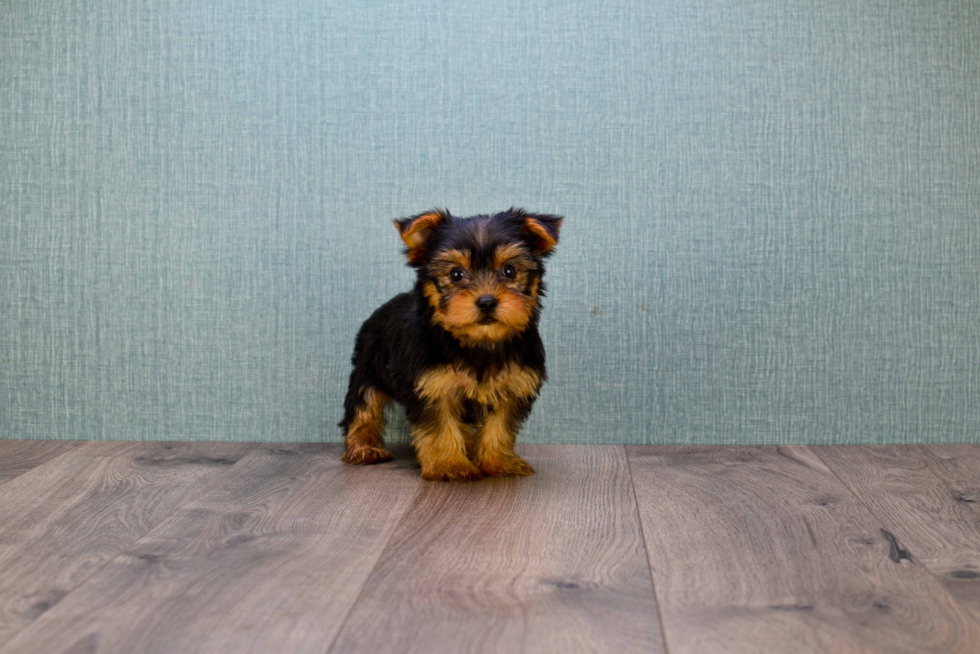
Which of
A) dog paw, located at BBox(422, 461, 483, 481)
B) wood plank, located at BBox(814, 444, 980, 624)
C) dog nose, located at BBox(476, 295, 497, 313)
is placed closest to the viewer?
wood plank, located at BBox(814, 444, 980, 624)

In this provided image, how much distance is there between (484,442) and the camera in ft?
8.42

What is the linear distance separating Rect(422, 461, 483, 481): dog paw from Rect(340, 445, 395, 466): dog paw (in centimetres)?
29

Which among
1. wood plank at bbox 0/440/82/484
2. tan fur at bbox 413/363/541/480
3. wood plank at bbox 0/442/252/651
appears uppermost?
tan fur at bbox 413/363/541/480

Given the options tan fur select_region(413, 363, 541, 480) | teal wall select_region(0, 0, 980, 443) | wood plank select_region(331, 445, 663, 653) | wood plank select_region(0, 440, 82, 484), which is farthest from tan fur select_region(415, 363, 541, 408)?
wood plank select_region(0, 440, 82, 484)

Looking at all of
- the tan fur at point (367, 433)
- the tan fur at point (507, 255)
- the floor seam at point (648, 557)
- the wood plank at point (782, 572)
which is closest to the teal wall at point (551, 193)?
the tan fur at point (367, 433)

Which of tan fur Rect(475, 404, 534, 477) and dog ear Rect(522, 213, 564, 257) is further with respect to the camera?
tan fur Rect(475, 404, 534, 477)

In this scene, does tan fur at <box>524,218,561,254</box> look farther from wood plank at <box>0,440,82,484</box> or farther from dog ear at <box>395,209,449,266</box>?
wood plank at <box>0,440,82,484</box>

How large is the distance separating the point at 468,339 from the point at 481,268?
0.69 feet

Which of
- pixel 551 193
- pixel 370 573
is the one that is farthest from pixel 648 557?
pixel 551 193

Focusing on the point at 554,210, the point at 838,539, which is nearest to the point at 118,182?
the point at 554,210

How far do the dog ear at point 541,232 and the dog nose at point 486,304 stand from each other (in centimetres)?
26

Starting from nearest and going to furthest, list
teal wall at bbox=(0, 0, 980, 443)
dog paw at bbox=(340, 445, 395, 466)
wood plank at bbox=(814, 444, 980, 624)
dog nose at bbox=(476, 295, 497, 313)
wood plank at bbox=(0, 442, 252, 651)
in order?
wood plank at bbox=(0, 442, 252, 651) → wood plank at bbox=(814, 444, 980, 624) → dog nose at bbox=(476, 295, 497, 313) → dog paw at bbox=(340, 445, 395, 466) → teal wall at bbox=(0, 0, 980, 443)

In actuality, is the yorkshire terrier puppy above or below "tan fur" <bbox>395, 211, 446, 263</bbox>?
below

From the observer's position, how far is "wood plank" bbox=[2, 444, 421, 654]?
1.39m
